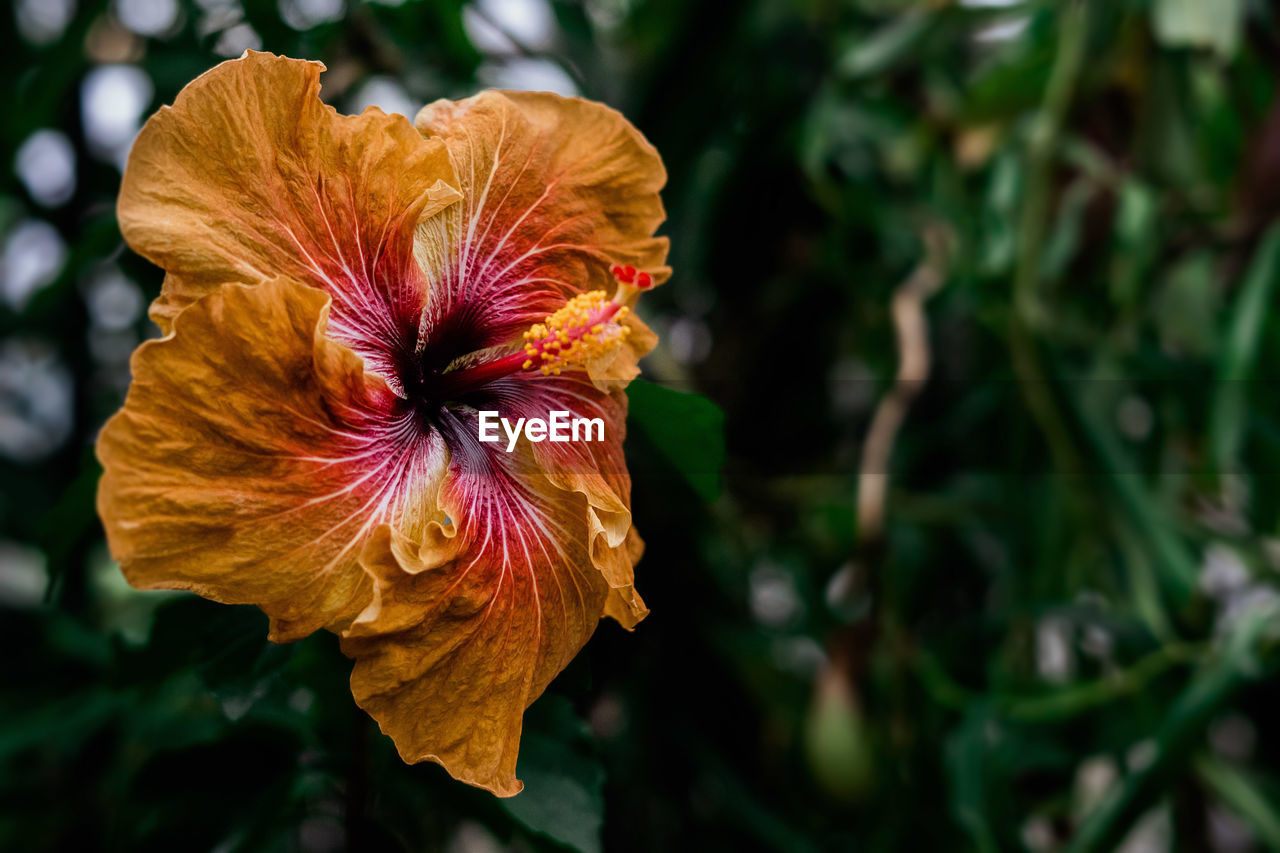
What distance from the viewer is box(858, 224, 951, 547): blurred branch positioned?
86 centimetres

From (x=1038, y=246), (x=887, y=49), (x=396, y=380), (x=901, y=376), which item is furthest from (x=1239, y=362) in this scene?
(x=396, y=380)

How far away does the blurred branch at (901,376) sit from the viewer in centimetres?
86

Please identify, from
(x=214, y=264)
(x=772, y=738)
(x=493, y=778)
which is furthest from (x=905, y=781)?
(x=214, y=264)

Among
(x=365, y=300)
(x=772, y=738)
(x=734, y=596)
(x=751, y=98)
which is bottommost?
(x=772, y=738)

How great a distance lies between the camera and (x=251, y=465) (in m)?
0.28

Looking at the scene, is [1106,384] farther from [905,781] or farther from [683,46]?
[683,46]

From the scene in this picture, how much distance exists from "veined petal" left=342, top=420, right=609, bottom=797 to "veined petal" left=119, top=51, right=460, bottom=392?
88mm

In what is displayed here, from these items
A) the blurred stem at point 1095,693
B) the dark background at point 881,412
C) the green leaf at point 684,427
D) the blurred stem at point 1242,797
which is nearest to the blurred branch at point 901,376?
the dark background at point 881,412

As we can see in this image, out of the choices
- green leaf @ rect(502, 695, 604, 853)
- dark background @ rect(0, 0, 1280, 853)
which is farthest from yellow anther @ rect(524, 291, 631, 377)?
dark background @ rect(0, 0, 1280, 853)

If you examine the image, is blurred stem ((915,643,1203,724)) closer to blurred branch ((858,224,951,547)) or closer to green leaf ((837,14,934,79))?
blurred branch ((858,224,951,547))

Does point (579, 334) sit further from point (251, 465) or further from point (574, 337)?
point (251, 465)

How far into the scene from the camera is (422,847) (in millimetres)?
525

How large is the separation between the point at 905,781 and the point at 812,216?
74 centimetres

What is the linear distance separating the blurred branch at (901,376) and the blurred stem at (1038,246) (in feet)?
0.34
